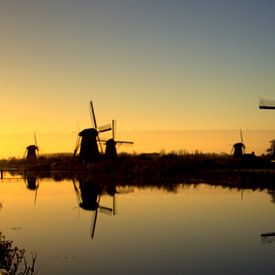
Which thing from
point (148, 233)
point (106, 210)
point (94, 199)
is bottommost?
point (148, 233)

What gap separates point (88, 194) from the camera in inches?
1363

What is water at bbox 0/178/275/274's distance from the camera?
13508 mm

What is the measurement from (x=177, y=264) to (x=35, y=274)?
148 inches

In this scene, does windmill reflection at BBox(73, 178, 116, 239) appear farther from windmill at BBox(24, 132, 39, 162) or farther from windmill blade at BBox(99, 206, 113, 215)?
windmill at BBox(24, 132, 39, 162)

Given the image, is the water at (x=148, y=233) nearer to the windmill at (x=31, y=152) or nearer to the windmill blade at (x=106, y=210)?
the windmill blade at (x=106, y=210)

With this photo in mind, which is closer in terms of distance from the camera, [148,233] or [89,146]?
[148,233]

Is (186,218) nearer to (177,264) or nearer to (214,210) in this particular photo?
(214,210)

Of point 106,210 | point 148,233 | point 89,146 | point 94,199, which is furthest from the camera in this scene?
point 89,146

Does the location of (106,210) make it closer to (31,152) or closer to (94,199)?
(94,199)

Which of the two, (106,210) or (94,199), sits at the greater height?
(94,199)

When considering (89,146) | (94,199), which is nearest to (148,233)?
(94,199)

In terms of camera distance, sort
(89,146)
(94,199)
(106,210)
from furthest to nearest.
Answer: (89,146) < (94,199) < (106,210)

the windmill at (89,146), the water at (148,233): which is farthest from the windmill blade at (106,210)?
the windmill at (89,146)

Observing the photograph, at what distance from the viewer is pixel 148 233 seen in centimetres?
1844
